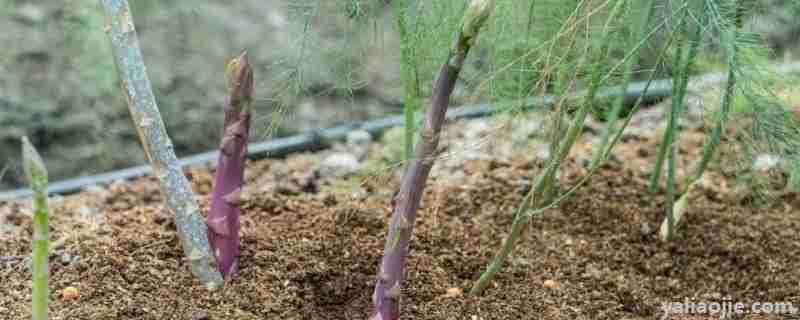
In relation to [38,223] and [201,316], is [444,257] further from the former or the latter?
[38,223]

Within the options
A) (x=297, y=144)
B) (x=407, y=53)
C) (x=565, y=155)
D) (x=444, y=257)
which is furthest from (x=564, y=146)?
(x=297, y=144)

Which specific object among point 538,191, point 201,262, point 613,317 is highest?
point 538,191

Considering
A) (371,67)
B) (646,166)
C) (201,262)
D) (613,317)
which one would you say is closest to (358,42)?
(201,262)

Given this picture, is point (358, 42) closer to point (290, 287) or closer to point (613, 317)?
point (290, 287)

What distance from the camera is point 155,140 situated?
175 cm

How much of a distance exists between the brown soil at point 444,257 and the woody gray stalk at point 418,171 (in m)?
0.16

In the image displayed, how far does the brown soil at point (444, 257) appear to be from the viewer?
6.24 ft

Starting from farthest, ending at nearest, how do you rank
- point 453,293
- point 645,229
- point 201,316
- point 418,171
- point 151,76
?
point 151,76, point 645,229, point 453,293, point 201,316, point 418,171

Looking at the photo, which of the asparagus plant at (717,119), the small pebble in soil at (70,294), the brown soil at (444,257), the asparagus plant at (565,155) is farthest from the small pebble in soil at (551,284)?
the small pebble in soil at (70,294)

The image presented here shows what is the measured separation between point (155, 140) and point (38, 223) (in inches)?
18.8

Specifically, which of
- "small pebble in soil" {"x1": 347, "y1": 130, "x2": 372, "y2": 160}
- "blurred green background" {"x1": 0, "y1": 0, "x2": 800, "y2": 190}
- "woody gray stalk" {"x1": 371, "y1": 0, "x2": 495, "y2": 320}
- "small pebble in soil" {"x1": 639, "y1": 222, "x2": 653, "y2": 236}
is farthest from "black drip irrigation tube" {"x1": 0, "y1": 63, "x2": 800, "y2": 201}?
"woody gray stalk" {"x1": 371, "y1": 0, "x2": 495, "y2": 320}

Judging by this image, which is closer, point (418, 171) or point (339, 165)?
point (418, 171)

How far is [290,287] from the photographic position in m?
1.94

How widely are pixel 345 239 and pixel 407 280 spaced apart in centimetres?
21
